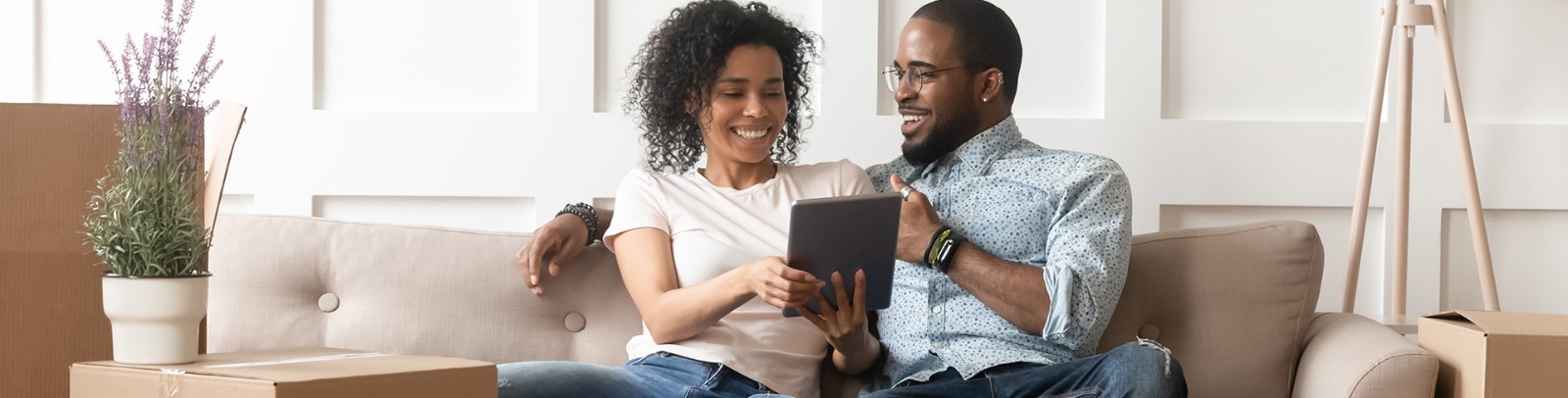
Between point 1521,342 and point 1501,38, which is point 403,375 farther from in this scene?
point 1501,38

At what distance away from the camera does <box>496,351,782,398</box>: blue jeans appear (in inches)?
63.9

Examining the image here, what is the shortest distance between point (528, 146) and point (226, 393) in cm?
134

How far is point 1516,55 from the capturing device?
8.02 ft

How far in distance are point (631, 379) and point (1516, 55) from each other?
1.82 m

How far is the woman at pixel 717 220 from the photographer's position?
69.7 inches

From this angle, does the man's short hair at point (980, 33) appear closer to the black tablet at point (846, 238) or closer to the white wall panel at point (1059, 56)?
the white wall panel at point (1059, 56)

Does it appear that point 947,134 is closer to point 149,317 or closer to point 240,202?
point 149,317

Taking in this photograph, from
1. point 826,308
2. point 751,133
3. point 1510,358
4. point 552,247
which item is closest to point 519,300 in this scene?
point 552,247

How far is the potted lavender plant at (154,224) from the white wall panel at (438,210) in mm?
1211

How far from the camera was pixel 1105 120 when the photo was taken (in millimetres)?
2438

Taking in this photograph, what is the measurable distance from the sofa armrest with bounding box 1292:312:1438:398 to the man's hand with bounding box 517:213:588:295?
1099 millimetres

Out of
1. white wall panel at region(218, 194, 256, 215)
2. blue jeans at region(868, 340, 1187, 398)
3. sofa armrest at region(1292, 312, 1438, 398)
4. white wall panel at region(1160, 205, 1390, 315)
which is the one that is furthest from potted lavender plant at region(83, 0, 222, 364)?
white wall panel at region(1160, 205, 1390, 315)

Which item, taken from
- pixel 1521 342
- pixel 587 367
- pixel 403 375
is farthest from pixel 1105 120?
pixel 403 375

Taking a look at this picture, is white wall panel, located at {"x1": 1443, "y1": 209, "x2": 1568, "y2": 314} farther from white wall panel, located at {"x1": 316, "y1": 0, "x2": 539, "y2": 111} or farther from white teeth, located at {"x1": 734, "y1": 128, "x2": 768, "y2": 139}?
white wall panel, located at {"x1": 316, "y1": 0, "x2": 539, "y2": 111}
